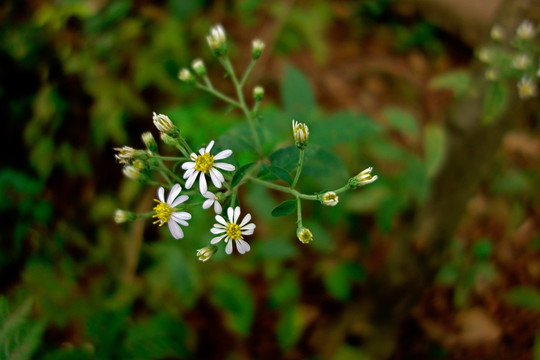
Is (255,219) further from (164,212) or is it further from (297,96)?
(164,212)

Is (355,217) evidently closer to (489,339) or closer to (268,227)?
(268,227)

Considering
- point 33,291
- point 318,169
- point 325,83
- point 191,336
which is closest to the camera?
point 318,169

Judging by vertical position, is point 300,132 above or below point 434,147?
below

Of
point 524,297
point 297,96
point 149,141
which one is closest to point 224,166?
point 149,141

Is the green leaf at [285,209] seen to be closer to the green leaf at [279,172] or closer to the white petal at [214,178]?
the green leaf at [279,172]

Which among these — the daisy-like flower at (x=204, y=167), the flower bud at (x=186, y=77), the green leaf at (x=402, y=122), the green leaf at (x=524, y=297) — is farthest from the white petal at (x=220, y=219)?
the green leaf at (x=524, y=297)

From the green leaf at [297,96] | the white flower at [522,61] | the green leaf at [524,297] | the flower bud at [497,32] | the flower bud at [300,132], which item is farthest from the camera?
the green leaf at [524,297]

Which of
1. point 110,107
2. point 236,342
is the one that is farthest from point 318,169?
point 110,107
